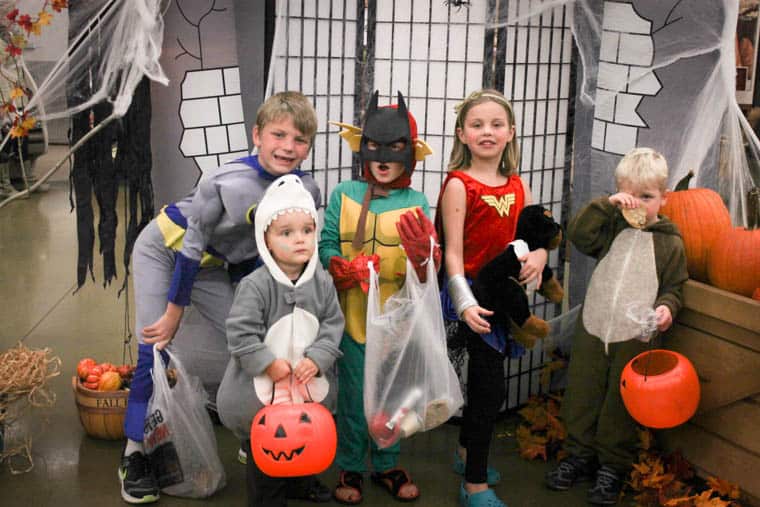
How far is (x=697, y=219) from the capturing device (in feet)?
12.0

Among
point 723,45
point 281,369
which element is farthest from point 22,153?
point 723,45

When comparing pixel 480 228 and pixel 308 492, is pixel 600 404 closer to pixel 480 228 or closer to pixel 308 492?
pixel 480 228

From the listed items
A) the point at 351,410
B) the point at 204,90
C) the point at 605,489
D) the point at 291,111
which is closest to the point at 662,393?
the point at 605,489

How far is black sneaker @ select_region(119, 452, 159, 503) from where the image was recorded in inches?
140

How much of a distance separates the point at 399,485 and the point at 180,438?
0.91 metres

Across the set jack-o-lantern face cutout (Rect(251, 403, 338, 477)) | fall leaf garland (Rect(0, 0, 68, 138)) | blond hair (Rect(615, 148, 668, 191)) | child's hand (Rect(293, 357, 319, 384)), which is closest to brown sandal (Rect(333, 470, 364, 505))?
jack-o-lantern face cutout (Rect(251, 403, 338, 477))

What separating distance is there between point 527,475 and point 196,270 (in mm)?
1693

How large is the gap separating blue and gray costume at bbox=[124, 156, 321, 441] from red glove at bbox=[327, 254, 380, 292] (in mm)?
299

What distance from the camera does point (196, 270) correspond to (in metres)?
3.40

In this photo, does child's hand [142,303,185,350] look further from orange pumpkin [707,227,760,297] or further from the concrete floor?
orange pumpkin [707,227,760,297]

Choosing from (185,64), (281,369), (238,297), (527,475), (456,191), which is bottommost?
(527,475)

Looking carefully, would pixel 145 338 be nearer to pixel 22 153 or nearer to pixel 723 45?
pixel 22 153

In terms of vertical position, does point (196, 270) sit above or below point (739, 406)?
above

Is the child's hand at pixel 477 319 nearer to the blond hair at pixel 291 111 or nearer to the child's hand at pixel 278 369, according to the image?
the child's hand at pixel 278 369
